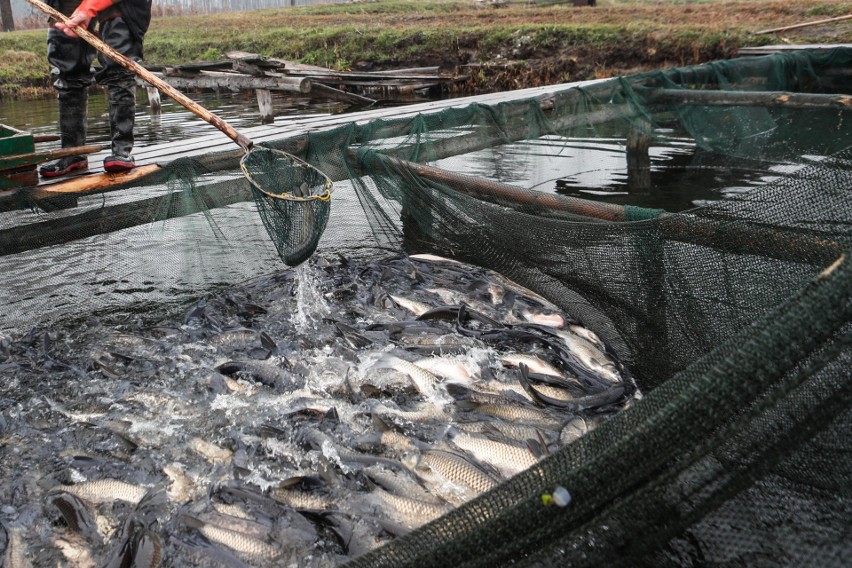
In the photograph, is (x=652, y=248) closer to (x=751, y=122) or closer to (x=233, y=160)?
(x=233, y=160)

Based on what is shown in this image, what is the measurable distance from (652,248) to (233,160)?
383 centimetres

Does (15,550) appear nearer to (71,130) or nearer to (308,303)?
(308,303)

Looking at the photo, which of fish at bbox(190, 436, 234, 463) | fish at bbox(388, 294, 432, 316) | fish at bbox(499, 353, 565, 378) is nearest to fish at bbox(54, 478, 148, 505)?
fish at bbox(190, 436, 234, 463)

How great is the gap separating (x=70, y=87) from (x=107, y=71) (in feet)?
1.73

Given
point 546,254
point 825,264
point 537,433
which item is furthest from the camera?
point 546,254

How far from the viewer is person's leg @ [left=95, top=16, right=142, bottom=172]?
5.68m

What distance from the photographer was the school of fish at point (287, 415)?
10.3 ft

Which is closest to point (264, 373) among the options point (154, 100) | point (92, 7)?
point (92, 7)

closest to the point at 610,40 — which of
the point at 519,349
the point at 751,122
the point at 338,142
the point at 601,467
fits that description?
the point at 751,122

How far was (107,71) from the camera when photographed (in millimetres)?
5656

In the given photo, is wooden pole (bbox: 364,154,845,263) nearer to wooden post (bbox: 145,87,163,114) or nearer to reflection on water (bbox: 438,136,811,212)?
reflection on water (bbox: 438,136,811,212)

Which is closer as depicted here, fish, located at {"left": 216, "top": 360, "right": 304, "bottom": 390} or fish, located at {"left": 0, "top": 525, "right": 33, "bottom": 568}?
fish, located at {"left": 0, "top": 525, "right": 33, "bottom": 568}

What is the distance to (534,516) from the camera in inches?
57.5

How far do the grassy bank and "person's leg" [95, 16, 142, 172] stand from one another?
1410 centimetres
